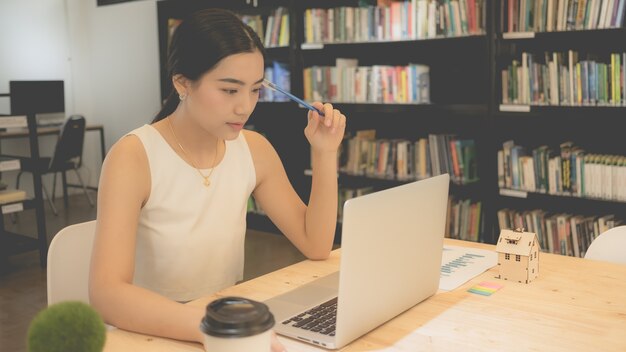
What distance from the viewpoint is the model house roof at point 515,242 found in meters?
1.42

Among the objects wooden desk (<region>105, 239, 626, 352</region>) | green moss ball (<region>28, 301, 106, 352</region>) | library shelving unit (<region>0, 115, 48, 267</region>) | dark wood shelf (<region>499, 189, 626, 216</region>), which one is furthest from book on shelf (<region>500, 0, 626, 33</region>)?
green moss ball (<region>28, 301, 106, 352</region>)

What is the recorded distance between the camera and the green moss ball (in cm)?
58

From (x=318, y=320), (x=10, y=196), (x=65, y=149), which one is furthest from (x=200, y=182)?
(x=65, y=149)

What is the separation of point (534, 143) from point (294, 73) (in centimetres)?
171

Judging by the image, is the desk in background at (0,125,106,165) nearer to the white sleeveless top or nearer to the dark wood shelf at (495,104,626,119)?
the dark wood shelf at (495,104,626,119)

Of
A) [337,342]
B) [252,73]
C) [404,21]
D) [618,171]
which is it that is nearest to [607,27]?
[618,171]

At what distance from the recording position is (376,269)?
107 cm

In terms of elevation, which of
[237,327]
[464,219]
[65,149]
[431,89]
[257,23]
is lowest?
[464,219]

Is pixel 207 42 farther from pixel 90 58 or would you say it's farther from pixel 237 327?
pixel 90 58

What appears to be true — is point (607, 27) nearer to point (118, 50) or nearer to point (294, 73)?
point (294, 73)

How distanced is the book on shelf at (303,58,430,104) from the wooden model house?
2.60 metres

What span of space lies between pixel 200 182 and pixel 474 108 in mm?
2468

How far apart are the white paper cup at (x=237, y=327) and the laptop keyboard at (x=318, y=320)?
374mm

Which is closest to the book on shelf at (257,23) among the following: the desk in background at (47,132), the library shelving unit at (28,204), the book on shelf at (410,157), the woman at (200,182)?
the book on shelf at (410,157)
